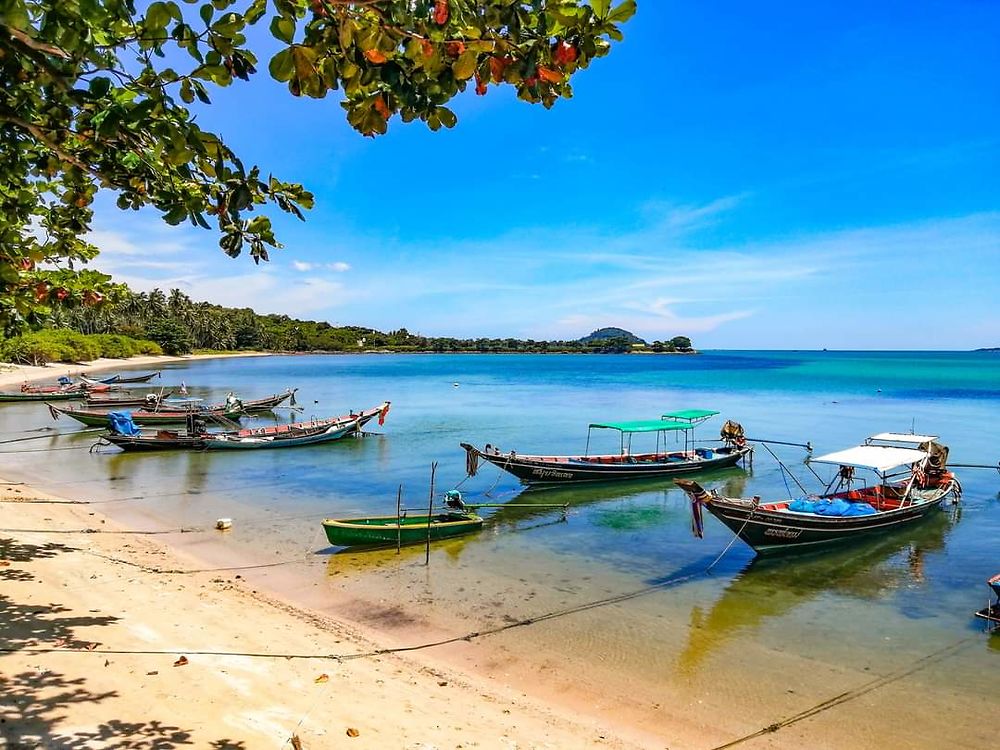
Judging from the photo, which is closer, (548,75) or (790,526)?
(548,75)

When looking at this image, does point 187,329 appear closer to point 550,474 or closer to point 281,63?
point 550,474

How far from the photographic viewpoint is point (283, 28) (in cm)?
303

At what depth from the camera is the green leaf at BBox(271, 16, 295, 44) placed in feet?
9.86

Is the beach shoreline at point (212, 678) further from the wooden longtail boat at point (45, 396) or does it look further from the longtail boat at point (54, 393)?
the longtail boat at point (54, 393)

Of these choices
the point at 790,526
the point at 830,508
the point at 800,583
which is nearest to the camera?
the point at 800,583

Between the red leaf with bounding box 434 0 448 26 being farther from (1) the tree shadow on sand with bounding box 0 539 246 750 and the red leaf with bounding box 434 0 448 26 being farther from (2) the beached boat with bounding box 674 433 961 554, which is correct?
(2) the beached boat with bounding box 674 433 961 554

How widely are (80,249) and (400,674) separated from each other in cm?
A: 667

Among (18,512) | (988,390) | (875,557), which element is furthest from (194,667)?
(988,390)

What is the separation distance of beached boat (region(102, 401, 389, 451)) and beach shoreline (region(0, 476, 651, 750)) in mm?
16816

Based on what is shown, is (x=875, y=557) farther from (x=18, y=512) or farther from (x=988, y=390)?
(x=988, y=390)

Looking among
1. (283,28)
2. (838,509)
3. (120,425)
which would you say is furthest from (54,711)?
(120,425)

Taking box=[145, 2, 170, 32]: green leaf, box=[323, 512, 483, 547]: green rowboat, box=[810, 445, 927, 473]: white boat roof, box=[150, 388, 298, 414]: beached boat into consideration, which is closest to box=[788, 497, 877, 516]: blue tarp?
box=[810, 445, 927, 473]: white boat roof

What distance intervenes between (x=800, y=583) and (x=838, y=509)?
3269 millimetres

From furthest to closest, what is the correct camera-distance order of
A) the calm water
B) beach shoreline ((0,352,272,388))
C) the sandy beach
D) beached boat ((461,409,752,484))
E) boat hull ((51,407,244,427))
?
beach shoreline ((0,352,272,388)) < boat hull ((51,407,244,427)) < beached boat ((461,409,752,484)) < the calm water < the sandy beach
